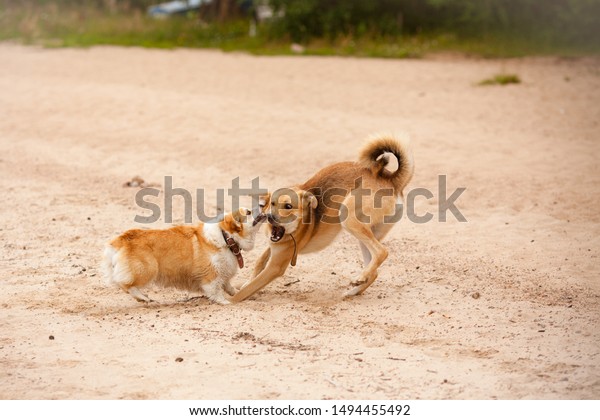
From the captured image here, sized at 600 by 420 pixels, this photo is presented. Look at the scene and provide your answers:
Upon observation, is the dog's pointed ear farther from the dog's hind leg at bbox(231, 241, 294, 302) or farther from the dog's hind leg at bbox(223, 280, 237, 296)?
the dog's hind leg at bbox(223, 280, 237, 296)

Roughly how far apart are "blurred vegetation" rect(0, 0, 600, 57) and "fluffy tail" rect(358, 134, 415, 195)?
12.3 m

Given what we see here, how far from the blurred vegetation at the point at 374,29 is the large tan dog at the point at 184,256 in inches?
510

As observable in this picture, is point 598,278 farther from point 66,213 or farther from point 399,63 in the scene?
point 399,63

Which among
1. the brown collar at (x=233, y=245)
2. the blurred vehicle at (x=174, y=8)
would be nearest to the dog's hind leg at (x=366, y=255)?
the brown collar at (x=233, y=245)

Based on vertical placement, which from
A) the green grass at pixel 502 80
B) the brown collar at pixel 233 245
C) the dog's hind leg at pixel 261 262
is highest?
the green grass at pixel 502 80

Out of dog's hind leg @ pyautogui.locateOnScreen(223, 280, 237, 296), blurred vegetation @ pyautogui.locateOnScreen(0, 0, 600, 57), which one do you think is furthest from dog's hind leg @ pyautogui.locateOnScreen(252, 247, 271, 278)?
blurred vegetation @ pyautogui.locateOnScreen(0, 0, 600, 57)

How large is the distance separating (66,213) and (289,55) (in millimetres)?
11315

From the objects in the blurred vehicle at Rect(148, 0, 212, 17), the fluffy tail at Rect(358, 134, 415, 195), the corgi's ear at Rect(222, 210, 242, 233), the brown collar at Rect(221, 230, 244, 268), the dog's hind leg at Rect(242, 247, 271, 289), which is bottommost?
the dog's hind leg at Rect(242, 247, 271, 289)

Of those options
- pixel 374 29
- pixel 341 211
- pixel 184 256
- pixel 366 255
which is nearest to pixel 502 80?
pixel 374 29

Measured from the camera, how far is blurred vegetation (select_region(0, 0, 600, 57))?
64.7 feet

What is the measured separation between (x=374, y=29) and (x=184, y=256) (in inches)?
616

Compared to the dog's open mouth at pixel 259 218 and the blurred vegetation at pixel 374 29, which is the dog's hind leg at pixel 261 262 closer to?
the dog's open mouth at pixel 259 218

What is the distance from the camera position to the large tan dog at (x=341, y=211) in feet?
22.5

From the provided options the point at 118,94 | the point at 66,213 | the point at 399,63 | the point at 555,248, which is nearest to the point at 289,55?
the point at 399,63
